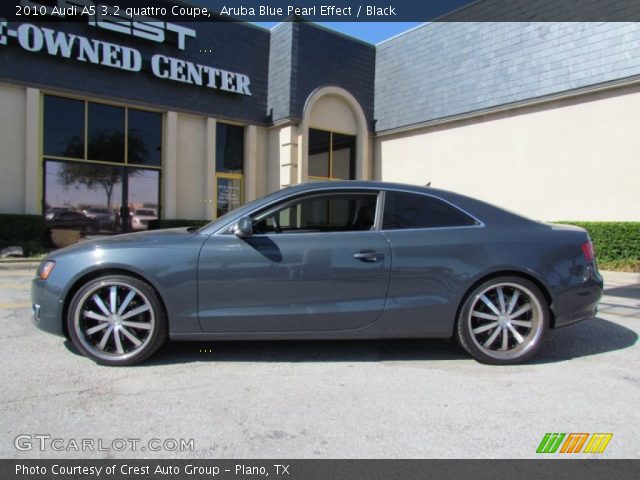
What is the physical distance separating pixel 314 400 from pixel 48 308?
2257mm

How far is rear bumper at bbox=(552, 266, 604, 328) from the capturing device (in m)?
3.90

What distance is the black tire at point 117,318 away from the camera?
12.1 feet

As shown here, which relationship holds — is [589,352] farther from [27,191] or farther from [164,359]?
[27,191]

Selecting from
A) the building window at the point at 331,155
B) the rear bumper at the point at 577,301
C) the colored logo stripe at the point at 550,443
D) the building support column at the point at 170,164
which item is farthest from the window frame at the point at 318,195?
the building window at the point at 331,155

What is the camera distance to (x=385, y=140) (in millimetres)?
16578

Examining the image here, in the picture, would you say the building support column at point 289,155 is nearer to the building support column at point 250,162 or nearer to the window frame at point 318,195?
the building support column at point 250,162

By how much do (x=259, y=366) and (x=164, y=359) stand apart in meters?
0.83

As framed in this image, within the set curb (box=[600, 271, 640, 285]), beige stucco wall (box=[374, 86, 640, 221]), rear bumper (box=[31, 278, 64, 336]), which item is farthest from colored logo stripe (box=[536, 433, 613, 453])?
beige stucco wall (box=[374, 86, 640, 221])

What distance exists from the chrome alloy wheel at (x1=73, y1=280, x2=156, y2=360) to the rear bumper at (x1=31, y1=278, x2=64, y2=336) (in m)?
0.15

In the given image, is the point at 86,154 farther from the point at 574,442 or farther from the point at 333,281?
the point at 574,442

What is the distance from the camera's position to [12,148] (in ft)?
37.2

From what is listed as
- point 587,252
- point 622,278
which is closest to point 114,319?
point 587,252

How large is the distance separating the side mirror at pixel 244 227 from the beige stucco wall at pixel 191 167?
419 inches
